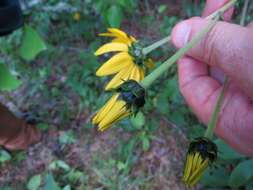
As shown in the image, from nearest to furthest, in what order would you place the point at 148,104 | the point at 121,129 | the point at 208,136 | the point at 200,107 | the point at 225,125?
the point at 208,136 → the point at 225,125 → the point at 200,107 → the point at 148,104 → the point at 121,129

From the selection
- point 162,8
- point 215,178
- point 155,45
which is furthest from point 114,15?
point 162,8

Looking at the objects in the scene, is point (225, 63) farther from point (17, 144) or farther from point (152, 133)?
point (17, 144)

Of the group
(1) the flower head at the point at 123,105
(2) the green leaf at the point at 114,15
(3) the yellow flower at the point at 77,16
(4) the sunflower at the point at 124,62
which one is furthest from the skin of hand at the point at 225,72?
(3) the yellow flower at the point at 77,16

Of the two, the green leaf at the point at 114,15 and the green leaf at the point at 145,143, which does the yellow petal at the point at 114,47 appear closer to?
the green leaf at the point at 114,15

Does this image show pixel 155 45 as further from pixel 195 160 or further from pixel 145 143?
pixel 145 143

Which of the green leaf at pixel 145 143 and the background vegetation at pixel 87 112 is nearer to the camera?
the background vegetation at pixel 87 112

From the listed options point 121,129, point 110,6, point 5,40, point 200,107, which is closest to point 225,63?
point 200,107
